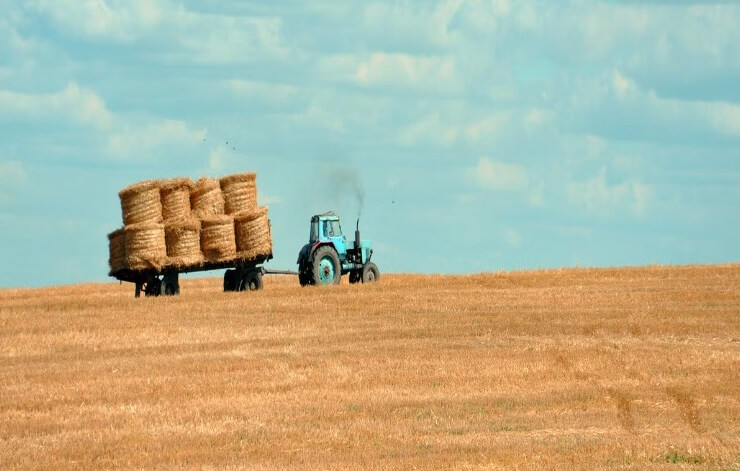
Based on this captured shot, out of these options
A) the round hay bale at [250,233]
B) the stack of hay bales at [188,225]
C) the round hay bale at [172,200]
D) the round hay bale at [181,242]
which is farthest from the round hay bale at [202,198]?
the round hay bale at [250,233]

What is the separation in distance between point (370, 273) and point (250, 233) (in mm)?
5808

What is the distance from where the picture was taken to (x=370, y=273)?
37562 mm

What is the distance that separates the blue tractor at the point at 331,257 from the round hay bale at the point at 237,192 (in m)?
3.21

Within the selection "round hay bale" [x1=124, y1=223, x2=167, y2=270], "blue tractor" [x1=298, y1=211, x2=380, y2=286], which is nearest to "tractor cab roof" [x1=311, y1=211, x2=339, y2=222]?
"blue tractor" [x1=298, y1=211, x2=380, y2=286]

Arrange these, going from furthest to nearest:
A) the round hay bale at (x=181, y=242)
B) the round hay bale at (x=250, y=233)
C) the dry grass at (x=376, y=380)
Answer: the round hay bale at (x=250, y=233), the round hay bale at (x=181, y=242), the dry grass at (x=376, y=380)

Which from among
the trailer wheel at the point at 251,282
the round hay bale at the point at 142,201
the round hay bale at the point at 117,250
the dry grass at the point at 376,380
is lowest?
the dry grass at the point at 376,380

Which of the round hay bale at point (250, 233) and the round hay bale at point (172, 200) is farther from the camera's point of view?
the round hay bale at point (250, 233)

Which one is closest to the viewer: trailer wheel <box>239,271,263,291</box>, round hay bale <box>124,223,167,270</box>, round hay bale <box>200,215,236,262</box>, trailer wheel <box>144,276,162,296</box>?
round hay bale <box>124,223,167,270</box>

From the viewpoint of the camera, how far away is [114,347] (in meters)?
23.1

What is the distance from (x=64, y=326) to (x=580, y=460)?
15840mm

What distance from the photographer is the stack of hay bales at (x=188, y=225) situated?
3091cm

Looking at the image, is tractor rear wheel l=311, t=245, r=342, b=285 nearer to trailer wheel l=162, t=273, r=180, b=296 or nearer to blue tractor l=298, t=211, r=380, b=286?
blue tractor l=298, t=211, r=380, b=286

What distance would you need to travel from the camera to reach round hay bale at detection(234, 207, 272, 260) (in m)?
32.7

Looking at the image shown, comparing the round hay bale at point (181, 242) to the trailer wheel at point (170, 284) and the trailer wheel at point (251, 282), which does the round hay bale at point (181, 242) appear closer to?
the trailer wheel at point (170, 284)
